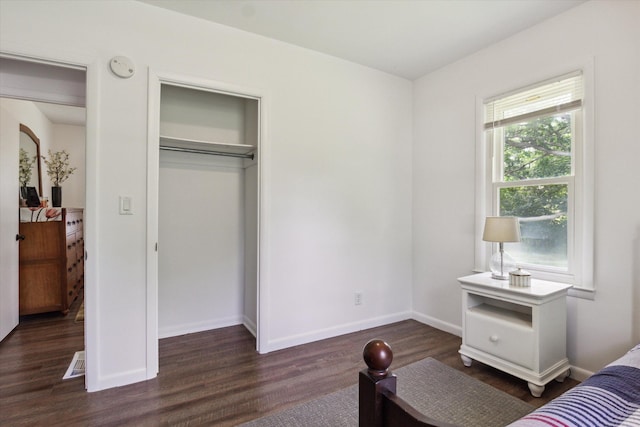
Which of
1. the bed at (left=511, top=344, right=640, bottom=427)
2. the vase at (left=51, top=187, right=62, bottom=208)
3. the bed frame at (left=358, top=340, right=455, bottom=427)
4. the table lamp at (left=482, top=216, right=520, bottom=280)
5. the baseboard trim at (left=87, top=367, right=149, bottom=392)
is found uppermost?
the vase at (left=51, top=187, right=62, bottom=208)

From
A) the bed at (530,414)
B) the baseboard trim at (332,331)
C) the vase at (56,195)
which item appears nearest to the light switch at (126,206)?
the baseboard trim at (332,331)

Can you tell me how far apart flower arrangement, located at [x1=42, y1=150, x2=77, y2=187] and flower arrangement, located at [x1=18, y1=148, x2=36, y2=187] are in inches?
28.4

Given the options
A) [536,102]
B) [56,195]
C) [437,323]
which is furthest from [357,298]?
[56,195]

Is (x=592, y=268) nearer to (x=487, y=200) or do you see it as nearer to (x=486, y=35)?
(x=487, y=200)

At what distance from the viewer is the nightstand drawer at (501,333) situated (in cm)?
213

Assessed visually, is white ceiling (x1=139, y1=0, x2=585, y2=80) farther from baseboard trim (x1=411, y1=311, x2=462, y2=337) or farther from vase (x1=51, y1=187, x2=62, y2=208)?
vase (x1=51, y1=187, x2=62, y2=208)

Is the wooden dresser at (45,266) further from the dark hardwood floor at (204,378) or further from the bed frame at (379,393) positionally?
the bed frame at (379,393)

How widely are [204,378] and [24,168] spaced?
3.64 meters

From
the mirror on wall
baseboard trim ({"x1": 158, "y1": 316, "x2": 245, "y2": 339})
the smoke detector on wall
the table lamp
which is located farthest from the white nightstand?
the mirror on wall

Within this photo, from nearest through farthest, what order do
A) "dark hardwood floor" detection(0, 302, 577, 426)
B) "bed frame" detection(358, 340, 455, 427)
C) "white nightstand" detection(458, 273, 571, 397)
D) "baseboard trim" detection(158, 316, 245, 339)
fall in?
"bed frame" detection(358, 340, 455, 427) → "dark hardwood floor" detection(0, 302, 577, 426) → "white nightstand" detection(458, 273, 571, 397) → "baseboard trim" detection(158, 316, 245, 339)

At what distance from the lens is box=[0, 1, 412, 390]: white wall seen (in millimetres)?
2143

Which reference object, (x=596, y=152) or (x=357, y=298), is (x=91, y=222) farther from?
(x=596, y=152)

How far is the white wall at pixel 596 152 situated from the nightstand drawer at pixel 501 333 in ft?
1.66

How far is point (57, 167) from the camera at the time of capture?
491 centimetres
